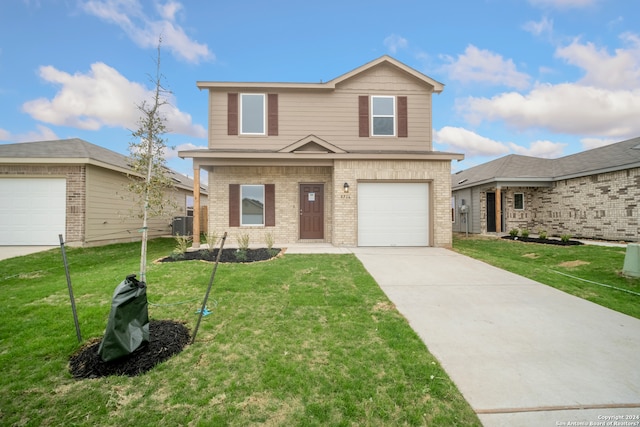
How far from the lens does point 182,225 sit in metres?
14.6

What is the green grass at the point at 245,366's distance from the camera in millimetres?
2008

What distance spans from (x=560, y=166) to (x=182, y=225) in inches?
Result: 797

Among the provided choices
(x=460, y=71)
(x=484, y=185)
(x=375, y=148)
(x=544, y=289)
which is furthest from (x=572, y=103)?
(x=544, y=289)

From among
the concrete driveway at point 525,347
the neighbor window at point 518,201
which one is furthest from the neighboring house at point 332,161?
the neighbor window at point 518,201

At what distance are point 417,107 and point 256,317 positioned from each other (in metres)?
10.5

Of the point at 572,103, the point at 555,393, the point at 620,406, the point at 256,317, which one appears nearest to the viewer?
the point at 620,406

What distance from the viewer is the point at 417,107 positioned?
11.1 metres

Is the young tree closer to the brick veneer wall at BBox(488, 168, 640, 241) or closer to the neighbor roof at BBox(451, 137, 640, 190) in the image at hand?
the neighbor roof at BBox(451, 137, 640, 190)

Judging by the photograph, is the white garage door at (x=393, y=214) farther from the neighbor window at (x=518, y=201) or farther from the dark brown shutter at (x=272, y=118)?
the neighbor window at (x=518, y=201)

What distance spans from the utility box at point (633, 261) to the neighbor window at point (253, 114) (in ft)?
35.7

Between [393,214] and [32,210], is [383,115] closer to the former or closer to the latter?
[393,214]

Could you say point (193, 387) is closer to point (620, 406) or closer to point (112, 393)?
point (112, 393)

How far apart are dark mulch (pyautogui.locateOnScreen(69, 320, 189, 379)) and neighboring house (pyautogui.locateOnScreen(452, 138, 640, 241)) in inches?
601

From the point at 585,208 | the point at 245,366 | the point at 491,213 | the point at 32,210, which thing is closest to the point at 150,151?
the point at 245,366
